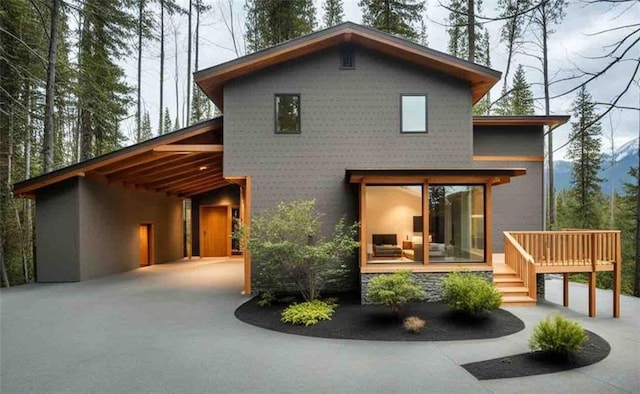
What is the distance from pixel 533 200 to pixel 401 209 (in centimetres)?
585

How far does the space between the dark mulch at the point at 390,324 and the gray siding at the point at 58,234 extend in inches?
246

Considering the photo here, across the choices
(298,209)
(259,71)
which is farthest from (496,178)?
(259,71)

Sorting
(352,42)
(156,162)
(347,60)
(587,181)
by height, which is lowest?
(587,181)

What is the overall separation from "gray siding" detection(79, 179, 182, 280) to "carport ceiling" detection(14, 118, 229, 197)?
1.52 feet

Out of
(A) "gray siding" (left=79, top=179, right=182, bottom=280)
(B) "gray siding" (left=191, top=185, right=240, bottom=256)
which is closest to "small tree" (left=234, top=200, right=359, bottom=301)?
(A) "gray siding" (left=79, top=179, right=182, bottom=280)

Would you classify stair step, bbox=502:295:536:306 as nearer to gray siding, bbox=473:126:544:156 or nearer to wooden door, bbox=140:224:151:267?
gray siding, bbox=473:126:544:156

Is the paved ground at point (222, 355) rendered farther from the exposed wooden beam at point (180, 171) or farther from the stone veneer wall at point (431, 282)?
the exposed wooden beam at point (180, 171)

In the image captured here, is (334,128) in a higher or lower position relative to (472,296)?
higher

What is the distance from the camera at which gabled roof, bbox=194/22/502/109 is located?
8984 mm

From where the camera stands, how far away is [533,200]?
38.3 ft

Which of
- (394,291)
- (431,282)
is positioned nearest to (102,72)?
(394,291)

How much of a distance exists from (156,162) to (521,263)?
34.4 feet

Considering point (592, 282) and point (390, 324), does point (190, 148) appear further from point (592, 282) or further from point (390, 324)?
point (592, 282)

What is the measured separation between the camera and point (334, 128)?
31.3ft
